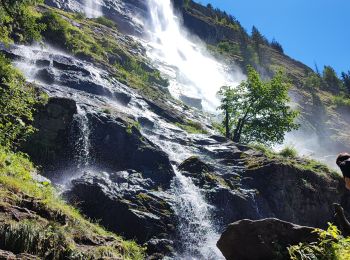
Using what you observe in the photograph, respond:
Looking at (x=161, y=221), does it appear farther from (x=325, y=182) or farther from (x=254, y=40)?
(x=254, y=40)

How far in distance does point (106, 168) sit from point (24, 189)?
1445 cm

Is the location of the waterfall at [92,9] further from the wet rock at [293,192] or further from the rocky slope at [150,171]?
the wet rock at [293,192]

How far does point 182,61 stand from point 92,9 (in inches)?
928

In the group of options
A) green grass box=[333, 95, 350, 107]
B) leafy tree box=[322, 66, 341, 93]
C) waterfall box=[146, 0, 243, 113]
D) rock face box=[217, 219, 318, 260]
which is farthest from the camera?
leafy tree box=[322, 66, 341, 93]

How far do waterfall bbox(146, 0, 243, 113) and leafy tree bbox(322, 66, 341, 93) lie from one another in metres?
41.1

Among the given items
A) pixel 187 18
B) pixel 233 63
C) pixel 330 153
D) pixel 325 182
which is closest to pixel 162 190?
pixel 325 182

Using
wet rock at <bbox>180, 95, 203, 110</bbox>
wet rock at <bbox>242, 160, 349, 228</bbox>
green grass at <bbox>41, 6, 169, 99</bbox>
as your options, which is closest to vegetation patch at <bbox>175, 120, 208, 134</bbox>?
green grass at <bbox>41, 6, 169, 99</bbox>

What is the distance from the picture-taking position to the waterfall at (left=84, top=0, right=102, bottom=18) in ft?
304

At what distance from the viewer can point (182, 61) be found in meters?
100

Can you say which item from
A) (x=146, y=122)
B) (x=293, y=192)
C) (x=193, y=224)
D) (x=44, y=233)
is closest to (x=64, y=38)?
(x=146, y=122)

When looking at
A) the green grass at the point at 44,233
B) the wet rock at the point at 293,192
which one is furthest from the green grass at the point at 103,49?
the green grass at the point at 44,233

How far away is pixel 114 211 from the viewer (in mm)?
22344

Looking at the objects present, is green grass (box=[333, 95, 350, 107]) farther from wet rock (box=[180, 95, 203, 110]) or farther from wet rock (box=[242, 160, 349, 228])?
wet rock (box=[242, 160, 349, 228])

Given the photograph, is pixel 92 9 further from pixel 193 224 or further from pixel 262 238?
pixel 262 238
